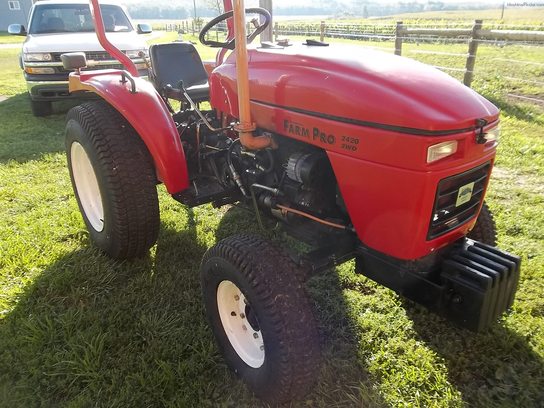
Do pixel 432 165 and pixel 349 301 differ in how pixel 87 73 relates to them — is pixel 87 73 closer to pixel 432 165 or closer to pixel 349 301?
pixel 349 301

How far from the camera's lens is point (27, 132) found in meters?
5.95

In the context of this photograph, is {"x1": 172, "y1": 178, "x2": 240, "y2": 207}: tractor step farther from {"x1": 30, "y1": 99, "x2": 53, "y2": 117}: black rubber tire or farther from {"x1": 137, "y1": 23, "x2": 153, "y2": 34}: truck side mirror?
{"x1": 30, "y1": 99, "x2": 53, "y2": 117}: black rubber tire

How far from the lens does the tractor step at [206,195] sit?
251 centimetres

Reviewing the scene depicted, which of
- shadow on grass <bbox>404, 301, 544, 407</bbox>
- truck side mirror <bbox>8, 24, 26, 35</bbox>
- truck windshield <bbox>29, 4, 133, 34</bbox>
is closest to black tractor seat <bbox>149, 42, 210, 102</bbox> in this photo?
shadow on grass <bbox>404, 301, 544, 407</bbox>

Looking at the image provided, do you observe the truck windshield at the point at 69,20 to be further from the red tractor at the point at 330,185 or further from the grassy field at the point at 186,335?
the red tractor at the point at 330,185

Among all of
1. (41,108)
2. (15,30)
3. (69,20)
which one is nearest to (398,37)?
(69,20)

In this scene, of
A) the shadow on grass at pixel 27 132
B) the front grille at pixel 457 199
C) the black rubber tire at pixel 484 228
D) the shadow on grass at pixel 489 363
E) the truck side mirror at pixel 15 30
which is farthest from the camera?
the truck side mirror at pixel 15 30

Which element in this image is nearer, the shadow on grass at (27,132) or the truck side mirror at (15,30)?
the shadow on grass at (27,132)

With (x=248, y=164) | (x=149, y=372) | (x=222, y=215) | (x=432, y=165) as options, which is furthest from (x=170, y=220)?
(x=432, y=165)

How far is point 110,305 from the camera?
2.42 meters

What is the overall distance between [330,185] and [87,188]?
1907mm

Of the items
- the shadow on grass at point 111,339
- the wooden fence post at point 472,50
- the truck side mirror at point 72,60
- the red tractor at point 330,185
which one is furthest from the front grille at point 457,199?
the wooden fence post at point 472,50

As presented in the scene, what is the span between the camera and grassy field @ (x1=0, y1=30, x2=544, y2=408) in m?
1.89

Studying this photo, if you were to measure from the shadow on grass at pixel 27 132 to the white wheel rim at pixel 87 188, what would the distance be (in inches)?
81.3
